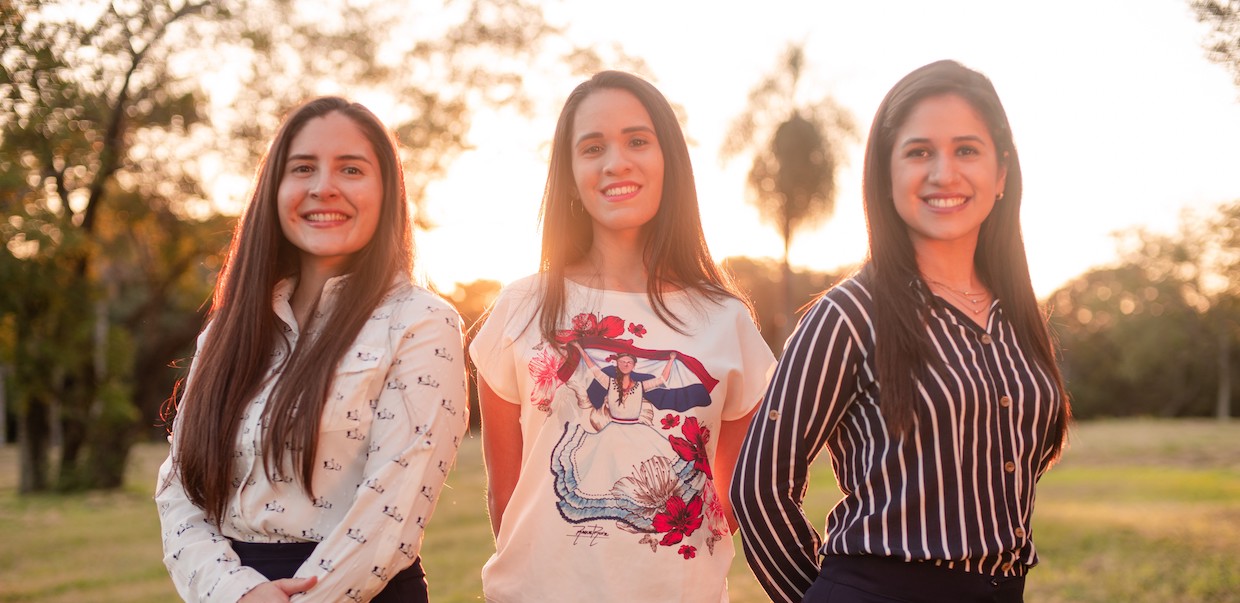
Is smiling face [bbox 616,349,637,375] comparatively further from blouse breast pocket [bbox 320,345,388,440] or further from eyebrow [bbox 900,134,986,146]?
eyebrow [bbox 900,134,986,146]

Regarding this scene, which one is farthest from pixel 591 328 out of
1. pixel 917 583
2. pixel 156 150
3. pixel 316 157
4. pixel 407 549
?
pixel 156 150

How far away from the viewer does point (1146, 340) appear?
1607 inches

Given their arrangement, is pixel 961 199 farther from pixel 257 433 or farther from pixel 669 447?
pixel 257 433

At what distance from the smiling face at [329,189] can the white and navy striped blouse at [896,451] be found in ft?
3.91

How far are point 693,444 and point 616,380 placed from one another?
26cm

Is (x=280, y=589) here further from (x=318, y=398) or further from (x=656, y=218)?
(x=656, y=218)

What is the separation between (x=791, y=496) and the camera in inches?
95.3

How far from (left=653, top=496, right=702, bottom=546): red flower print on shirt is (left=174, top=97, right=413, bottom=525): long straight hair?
0.88 metres

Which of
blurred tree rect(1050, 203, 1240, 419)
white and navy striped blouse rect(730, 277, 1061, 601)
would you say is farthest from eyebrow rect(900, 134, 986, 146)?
blurred tree rect(1050, 203, 1240, 419)

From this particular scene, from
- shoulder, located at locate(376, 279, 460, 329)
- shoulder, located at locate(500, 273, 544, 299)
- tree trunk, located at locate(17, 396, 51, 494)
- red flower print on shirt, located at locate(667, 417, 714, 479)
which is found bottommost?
tree trunk, located at locate(17, 396, 51, 494)

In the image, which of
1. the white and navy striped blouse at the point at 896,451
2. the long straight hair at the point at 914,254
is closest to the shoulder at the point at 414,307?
the white and navy striped blouse at the point at 896,451

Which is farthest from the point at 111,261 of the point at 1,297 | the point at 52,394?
the point at 1,297

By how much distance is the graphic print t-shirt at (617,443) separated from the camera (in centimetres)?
266

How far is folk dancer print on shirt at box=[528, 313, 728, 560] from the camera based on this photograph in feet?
8.82
